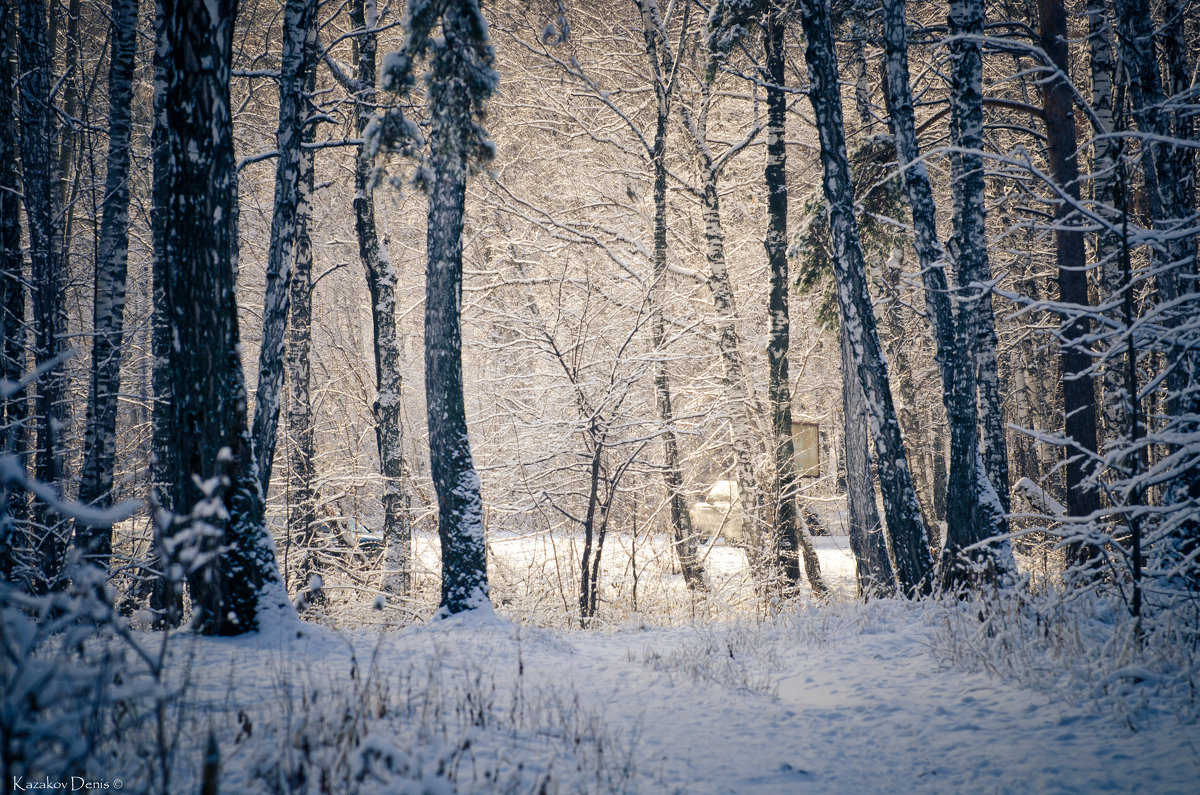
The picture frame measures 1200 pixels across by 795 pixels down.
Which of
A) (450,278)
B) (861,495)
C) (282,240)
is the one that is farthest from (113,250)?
(861,495)

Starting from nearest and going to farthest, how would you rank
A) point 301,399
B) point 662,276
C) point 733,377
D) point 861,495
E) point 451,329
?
point 451,329 → point 861,495 → point 301,399 → point 733,377 → point 662,276

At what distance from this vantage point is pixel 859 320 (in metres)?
8.30

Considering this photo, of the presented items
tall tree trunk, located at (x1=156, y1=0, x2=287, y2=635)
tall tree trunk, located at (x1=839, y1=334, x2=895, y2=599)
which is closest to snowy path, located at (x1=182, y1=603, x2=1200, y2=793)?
tall tree trunk, located at (x1=156, y1=0, x2=287, y2=635)

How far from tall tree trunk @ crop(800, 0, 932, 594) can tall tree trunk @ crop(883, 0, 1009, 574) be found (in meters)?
0.54

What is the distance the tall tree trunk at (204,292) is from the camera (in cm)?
493

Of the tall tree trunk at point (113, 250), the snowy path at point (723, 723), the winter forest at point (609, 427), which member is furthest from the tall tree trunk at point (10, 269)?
the snowy path at point (723, 723)

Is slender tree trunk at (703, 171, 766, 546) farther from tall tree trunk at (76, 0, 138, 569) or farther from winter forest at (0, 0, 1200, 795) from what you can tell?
tall tree trunk at (76, 0, 138, 569)

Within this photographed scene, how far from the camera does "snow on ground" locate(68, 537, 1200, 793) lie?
9.64ft

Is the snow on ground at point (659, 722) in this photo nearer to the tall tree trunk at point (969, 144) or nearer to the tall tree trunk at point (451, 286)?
the tall tree trunk at point (451, 286)

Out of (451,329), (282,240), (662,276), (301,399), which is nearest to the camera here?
(451,329)

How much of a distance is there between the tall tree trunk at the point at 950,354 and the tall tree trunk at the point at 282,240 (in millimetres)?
7802

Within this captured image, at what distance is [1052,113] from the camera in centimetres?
1005

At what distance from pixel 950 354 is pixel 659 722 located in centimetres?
604

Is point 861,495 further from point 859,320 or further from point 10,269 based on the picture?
point 10,269
